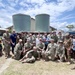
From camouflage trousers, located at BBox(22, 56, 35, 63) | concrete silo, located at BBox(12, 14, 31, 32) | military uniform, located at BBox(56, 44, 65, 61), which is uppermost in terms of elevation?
concrete silo, located at BBox(12, 14, 31, 32)

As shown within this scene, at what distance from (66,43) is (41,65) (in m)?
2.02

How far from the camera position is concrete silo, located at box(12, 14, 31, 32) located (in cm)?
1998

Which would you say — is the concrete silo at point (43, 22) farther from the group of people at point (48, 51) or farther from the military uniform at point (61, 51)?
the military uniform at point (61, 51)

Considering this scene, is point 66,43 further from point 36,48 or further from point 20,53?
point 20,53

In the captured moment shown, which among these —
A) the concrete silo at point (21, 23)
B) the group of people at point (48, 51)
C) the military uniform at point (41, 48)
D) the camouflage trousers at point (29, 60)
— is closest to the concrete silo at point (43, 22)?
the concrete silo at point (21, 23)

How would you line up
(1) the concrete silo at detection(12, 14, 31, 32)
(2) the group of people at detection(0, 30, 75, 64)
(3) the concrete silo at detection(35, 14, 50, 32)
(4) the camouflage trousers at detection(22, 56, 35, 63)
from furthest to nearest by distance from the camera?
(3) the concrete silo at detection(35, 14, 50, 32), (1) the concrete silo at detection(12, 14, 31, 32), (2) the group of people at detection(0, 30, 75, 64), (4) the camouflage trousers at detection(22, 56, 35, 63)

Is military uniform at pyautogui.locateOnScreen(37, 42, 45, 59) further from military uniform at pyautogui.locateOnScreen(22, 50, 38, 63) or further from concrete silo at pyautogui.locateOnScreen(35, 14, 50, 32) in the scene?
concrete silo at pyautogui.locateOnScreen(35, 14, 50, 32)

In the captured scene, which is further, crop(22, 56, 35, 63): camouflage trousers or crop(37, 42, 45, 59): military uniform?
crop(37, 42, 45, 59): military uniform

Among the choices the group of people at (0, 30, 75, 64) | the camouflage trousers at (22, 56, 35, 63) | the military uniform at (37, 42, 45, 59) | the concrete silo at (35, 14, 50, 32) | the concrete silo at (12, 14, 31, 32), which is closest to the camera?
the camouflage trousers at (22, 56, 35, 63)

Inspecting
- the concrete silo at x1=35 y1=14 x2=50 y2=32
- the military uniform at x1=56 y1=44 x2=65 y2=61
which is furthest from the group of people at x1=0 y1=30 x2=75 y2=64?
the concrete silo at x1=35 y1=14 x2=50 y2=32

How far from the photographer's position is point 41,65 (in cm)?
739

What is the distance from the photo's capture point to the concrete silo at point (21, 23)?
19981 millimetres

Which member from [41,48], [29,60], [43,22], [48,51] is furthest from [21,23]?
[29,60]


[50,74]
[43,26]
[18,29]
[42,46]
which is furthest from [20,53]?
[43,26]
